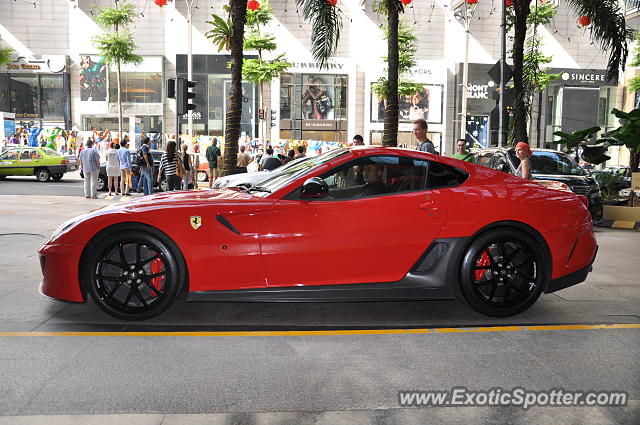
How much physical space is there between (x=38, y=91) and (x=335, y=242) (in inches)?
1955

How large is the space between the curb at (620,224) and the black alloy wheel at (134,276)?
1161 centimetres

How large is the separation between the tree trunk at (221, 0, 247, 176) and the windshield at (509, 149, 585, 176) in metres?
6.40

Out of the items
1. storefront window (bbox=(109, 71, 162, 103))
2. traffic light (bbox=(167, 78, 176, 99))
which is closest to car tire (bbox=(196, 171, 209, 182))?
traffic light (bbox=(167, 78, 176, 99))

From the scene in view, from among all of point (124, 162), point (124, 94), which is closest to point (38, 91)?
point (124, 94)

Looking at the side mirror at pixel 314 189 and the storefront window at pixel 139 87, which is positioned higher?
the storefront window at pixel 139 87

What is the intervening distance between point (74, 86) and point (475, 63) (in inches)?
1258

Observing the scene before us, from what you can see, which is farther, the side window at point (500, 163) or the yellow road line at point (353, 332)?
the side window at point (500, 163)

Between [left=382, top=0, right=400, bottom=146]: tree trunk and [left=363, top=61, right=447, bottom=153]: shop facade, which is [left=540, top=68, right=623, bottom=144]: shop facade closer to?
[left=363, top=61, right=447, bottom=153]: shop facade

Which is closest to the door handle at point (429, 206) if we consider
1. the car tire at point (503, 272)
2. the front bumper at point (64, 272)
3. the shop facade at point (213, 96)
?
the car tire at point (503, 272)

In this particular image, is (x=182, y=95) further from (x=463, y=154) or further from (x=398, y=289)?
(x=398, y=289)

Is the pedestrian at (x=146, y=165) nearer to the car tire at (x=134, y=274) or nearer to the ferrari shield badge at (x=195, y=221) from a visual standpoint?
the car tire at (x=134, y=274)

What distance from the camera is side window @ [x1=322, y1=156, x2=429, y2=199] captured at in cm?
518

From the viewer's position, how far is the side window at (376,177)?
5.18 m

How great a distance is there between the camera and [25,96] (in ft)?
158
